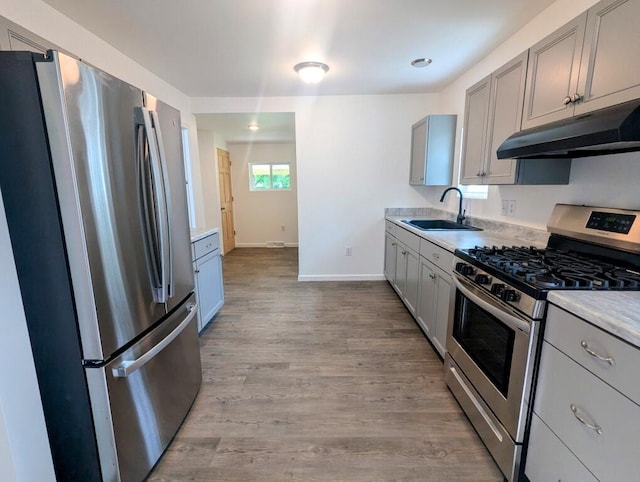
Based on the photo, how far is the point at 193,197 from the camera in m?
3.96

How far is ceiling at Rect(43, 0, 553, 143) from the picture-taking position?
1897 mm

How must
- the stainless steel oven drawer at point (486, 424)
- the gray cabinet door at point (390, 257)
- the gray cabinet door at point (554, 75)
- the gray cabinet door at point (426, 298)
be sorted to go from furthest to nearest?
the gray cabinet door at point (390, 257)
the gray cabinet door at point (426, 298)
the gray cabinet door at point (554, 75)
the stainless steel oven drawer at point (486, 424)

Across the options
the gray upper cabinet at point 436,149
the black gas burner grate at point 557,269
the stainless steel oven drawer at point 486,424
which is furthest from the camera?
the gray upper cabinet at point 436,149

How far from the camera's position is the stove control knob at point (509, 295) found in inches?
50.3

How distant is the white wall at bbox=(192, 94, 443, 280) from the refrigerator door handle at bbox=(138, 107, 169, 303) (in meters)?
2.69

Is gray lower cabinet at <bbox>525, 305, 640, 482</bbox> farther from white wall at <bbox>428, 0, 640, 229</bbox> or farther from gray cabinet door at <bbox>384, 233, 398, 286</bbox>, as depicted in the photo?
gray cabinet door at <bbox>384, 233, 398, 286</bbox>

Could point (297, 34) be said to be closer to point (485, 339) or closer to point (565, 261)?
point (565, 261)

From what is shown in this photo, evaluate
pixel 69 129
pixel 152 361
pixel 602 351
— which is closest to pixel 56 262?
pixel 69 129

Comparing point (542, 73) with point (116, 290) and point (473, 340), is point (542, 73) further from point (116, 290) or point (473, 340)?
point (116, 290)

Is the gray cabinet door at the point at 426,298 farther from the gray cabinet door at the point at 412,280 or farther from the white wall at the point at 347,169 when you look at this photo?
the white wall at the point at 347,169

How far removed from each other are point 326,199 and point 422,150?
4.43 ft

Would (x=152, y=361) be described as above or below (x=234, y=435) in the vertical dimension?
above

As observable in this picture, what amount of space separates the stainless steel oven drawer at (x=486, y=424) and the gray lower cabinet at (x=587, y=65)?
1.53 m

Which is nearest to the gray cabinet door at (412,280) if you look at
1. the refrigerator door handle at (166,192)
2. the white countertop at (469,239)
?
the white countertop at (469,239)
